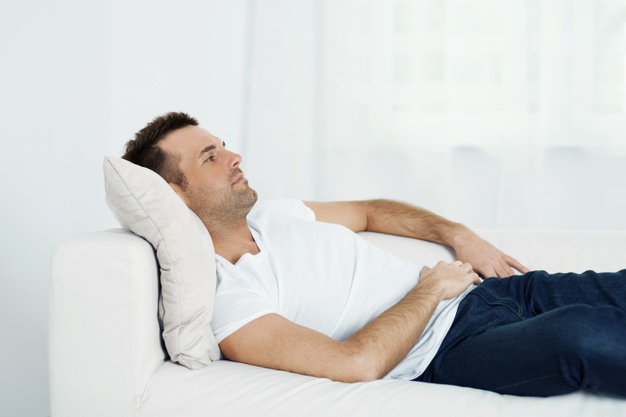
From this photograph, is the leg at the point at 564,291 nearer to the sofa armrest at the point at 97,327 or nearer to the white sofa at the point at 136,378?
the white sofa at the point at 136,378

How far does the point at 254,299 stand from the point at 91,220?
1.14 m

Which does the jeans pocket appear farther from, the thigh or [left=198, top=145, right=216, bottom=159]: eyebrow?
[left=198, top=145, right=216, bottom=159]: eyebrow

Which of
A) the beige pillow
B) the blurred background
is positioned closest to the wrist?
the beige pillow

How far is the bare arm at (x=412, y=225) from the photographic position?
1.88 metres

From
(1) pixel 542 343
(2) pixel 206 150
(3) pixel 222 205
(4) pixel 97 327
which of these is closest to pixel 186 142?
(2) pixel 206 150

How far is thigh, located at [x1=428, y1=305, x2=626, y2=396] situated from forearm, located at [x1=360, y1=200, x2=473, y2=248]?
0.64 m

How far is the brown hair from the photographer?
5.69 ft

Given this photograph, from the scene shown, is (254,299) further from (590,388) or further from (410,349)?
(590,388)

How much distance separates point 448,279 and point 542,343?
0.40 meters

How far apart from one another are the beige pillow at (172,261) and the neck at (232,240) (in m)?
0.25

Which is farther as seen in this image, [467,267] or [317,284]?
[467,267]

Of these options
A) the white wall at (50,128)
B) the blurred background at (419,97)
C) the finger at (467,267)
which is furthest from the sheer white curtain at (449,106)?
the finger at (467,267)

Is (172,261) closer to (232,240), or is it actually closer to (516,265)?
(232,240)

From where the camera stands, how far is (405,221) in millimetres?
2023
